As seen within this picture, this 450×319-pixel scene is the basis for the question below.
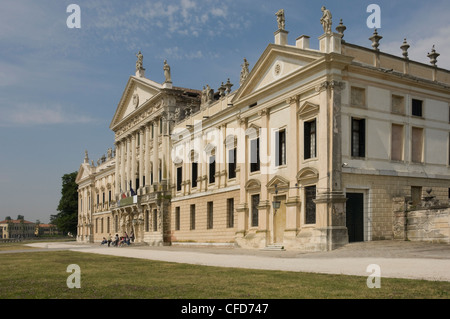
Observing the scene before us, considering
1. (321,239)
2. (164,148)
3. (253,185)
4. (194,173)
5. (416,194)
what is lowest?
(321,239)

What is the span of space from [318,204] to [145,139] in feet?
106

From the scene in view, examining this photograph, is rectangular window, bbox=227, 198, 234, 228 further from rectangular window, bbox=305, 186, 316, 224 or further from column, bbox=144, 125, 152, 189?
column, bbox=144, 125, 152, 189

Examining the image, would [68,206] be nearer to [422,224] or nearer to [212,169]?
[212,169]

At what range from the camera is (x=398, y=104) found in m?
30.3

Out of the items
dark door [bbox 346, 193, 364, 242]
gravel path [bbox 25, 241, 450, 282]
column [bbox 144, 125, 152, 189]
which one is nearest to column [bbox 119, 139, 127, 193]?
column [bbox 144, 125, 152, 189]

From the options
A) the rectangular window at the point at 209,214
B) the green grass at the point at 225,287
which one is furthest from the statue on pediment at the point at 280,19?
the green grass at the point at 225,287

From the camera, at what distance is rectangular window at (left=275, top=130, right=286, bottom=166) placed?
32356mm

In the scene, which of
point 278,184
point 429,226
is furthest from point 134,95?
point 429,226

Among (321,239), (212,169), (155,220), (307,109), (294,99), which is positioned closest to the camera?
(321,239)

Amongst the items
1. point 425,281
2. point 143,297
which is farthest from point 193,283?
point 425,281

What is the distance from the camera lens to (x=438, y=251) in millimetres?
21094

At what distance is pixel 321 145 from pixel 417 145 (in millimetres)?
6725

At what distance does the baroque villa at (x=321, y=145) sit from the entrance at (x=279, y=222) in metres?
0.06
